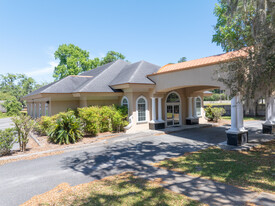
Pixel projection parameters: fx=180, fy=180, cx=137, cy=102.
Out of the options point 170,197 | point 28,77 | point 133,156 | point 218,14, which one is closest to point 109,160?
point 133,156

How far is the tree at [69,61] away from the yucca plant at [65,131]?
2976 centimetres

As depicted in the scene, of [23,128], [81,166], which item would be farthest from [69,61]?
[81,166]

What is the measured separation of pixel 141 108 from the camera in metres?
15.4

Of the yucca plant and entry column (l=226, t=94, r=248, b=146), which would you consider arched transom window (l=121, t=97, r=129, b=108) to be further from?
entry column (l=226, t=94, r=248, b=146)

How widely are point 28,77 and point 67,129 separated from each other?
72.4 meters

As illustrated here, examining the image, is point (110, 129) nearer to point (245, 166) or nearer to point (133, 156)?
point (133, 156)

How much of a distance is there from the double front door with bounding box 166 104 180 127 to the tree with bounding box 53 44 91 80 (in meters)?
28.6

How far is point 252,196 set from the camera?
4.62 metres

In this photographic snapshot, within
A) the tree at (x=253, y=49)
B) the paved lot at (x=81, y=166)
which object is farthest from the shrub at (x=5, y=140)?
the tree at (x=253, y=49)

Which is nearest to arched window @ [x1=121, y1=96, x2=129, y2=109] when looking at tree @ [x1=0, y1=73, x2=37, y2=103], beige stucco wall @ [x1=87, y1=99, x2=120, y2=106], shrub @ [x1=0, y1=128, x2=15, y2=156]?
beige stucco wall @ [x1=87, y1=99, x2=120, y2=106]

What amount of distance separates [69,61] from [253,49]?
38.0 m

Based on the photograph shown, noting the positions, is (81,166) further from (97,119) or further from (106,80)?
(106,80)

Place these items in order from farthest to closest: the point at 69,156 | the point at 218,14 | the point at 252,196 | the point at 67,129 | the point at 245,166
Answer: the point at 218,14 < the point at 67,129 < the point at 69,156 < the point at 245,166 < the point at 252,196

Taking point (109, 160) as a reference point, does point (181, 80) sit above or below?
above
